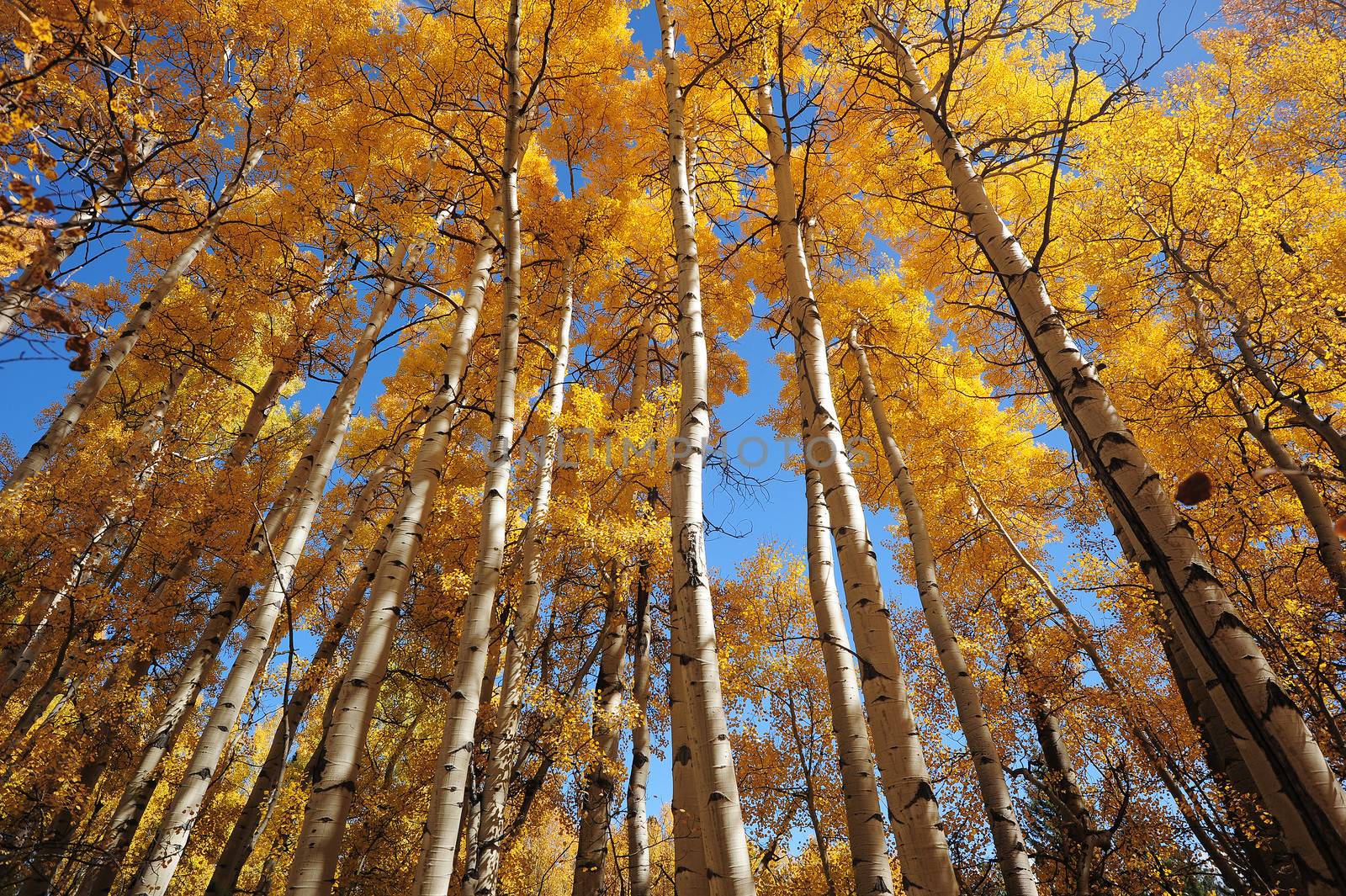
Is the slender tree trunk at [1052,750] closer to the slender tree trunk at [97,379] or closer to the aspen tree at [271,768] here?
the aspen tree at [271,768]

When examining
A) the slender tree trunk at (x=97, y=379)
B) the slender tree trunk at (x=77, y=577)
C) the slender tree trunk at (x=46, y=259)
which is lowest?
the slender tree trunk at (x=46, y=259)

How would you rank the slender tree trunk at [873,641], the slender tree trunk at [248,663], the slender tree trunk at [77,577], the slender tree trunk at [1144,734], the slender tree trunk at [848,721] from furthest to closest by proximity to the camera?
the slender tree trunk at [77,577]
the slender tree trunk at [1144,734]
the slender tree trunk at [248,663]
the slender tree trunk at [848,721]
the slender tree trunk at [873,641]

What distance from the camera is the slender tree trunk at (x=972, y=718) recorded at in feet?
15.1

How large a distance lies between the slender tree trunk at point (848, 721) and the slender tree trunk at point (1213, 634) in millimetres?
1336

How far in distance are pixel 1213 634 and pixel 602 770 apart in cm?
557

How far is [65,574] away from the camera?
6164 mm

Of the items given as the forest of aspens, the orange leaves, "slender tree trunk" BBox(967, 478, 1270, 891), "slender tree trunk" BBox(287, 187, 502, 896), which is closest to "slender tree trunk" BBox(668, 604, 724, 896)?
the forest of aspens

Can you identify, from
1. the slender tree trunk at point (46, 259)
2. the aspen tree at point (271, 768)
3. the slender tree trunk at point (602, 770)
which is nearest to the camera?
the slender tree trunk at point (46, 259)

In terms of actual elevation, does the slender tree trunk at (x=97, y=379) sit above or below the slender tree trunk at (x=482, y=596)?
above

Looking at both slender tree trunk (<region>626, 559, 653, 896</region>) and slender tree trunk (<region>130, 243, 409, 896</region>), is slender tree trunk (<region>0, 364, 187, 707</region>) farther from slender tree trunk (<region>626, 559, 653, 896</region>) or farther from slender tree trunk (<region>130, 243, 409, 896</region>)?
slender tree trunk (<region>626, 559, 653, 896</region>)

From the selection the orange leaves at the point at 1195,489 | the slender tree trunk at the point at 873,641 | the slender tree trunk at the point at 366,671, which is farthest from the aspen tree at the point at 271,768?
the orange leaves at the point at 1195,489

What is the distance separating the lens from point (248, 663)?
454 cm

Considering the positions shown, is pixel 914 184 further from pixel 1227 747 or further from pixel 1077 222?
pixel 1227 747

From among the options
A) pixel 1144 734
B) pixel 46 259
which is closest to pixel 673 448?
pixel 46 259
